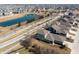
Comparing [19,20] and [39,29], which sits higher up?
[19,20]

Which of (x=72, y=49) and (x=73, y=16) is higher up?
(x=73, y=16)

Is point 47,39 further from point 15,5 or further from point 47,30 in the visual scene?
point 15,5

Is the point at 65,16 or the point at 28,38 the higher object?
the point at 65,16
